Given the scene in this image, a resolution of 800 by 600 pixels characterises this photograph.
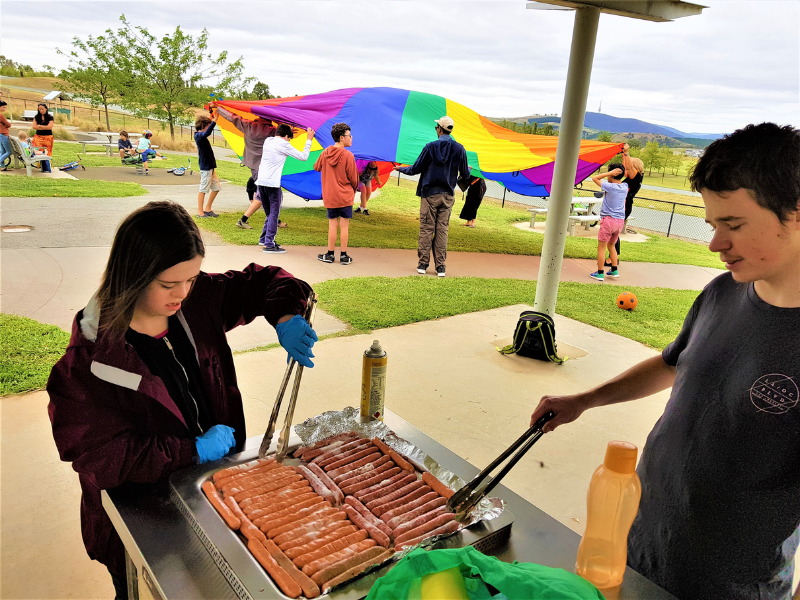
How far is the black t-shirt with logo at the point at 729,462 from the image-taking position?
4.74 feet

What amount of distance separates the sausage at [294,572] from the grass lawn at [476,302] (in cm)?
459

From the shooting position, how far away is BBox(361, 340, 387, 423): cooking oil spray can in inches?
87.9

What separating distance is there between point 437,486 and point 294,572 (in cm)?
58

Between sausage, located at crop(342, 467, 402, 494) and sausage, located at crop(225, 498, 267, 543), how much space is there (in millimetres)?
329

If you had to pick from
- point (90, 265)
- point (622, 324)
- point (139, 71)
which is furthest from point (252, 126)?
point (139, 71)

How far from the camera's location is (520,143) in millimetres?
10133

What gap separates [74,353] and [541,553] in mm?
1479

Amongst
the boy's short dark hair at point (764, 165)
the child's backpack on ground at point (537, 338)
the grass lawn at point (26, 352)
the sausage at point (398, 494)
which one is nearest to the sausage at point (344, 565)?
the sausage at point (398, 494)

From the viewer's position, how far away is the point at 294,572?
139 centimetres

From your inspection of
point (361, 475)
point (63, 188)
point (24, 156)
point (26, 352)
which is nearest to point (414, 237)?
point (26, 352)

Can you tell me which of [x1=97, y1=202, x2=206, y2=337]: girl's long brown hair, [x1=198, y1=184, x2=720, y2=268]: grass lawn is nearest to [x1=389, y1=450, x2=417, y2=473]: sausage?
[x1=97, y1=202, x2=206, y2=337]: girl's long brown hair

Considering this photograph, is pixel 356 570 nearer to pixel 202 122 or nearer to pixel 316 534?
pixel 316 534

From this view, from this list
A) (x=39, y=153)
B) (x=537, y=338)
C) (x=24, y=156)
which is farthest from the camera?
(x=39, y=153)

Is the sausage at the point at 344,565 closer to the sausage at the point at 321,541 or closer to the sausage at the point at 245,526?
the sausage at the point at 321,541
